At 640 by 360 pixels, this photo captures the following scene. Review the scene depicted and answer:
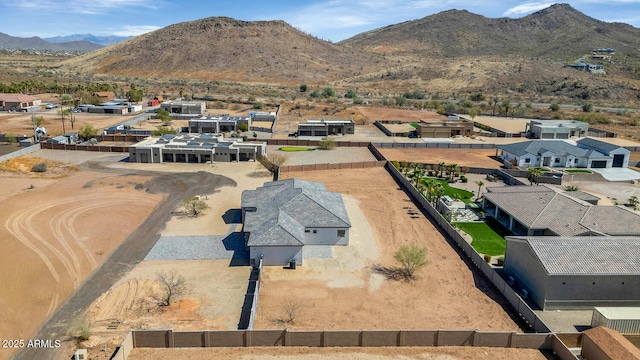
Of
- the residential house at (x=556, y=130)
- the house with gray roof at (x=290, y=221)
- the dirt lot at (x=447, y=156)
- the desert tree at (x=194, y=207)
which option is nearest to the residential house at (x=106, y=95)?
the dirt lot at (x=447, y=156)

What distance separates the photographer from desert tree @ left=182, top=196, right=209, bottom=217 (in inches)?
1710

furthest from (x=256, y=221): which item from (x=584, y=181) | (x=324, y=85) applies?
(x=324, y=85)

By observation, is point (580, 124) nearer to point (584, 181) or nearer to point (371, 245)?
point (584, 181)

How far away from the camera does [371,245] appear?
37.2 meters

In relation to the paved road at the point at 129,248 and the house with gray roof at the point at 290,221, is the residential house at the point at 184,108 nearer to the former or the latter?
the paved road at the point at 129,248

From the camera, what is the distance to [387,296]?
Result: 96.8 feet

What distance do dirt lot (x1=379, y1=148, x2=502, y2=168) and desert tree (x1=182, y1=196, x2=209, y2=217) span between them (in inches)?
1333

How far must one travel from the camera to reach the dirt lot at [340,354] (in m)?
22.6

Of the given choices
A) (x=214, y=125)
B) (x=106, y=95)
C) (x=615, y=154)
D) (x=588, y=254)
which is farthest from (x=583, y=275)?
(x=106, y=95)

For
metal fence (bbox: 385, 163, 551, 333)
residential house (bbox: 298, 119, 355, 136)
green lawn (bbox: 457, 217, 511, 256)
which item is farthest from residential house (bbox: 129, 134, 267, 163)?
green lawn (bbox: 457, 217, 511, 256)

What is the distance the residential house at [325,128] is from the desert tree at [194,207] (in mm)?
42092

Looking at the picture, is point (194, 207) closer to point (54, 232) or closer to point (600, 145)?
point (54, 232)

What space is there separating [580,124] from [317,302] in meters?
80.1

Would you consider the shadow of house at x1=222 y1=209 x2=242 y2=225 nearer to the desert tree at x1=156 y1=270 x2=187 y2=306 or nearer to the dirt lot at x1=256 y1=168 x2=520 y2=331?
the desert tree at x1=156 y1=270 x2=187 y2=306
